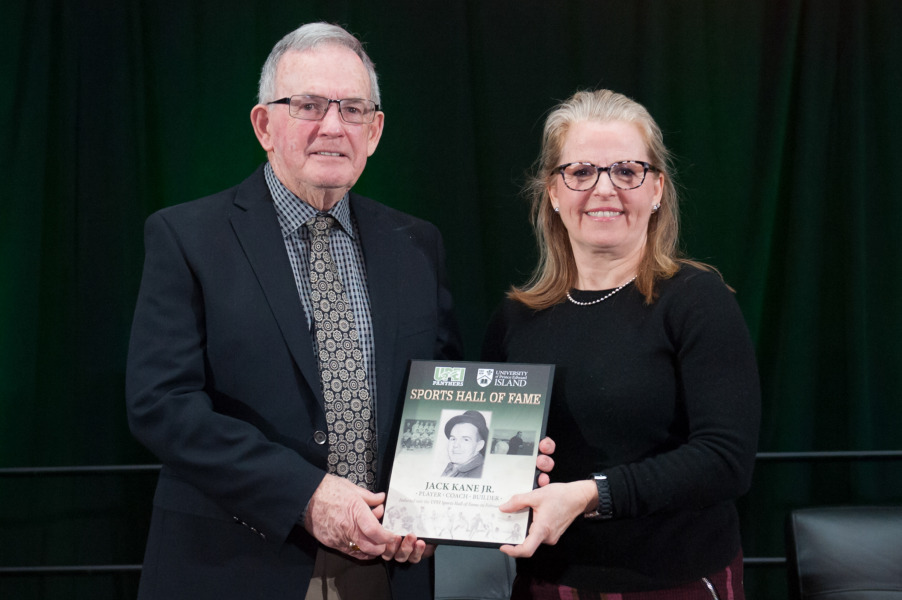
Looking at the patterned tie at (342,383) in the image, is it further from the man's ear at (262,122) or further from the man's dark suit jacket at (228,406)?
the man's ear at (262,122)

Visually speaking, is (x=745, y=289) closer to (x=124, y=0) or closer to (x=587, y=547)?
(x=587, y=547)

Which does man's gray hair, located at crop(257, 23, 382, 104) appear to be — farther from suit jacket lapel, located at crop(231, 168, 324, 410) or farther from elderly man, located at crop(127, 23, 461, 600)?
suit jacket lapel, located at crop(231, 168, 324, 410)

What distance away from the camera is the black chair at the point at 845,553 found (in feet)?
8.02

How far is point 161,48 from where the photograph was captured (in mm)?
3240

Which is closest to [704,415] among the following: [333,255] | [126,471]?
[333,255]

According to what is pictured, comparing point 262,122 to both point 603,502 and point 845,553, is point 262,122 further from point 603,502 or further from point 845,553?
point 845,553

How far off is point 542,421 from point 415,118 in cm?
172

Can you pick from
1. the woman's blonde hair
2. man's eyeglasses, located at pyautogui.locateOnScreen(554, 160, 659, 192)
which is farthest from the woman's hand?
man's eyeglasses, located at pyautogui.locateOnScreen(554, 160, 659, 192)

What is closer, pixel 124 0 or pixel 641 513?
pixel 641 513

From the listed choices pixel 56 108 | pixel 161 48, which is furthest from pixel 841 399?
pixel 56 108

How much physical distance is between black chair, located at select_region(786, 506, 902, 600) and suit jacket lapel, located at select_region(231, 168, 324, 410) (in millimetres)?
1511

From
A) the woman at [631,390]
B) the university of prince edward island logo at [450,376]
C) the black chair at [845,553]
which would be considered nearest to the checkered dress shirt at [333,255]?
the university of prince edward island logo at [450,376]

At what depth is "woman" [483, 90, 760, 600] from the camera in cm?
176

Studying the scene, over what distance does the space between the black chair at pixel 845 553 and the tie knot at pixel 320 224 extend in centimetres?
157
